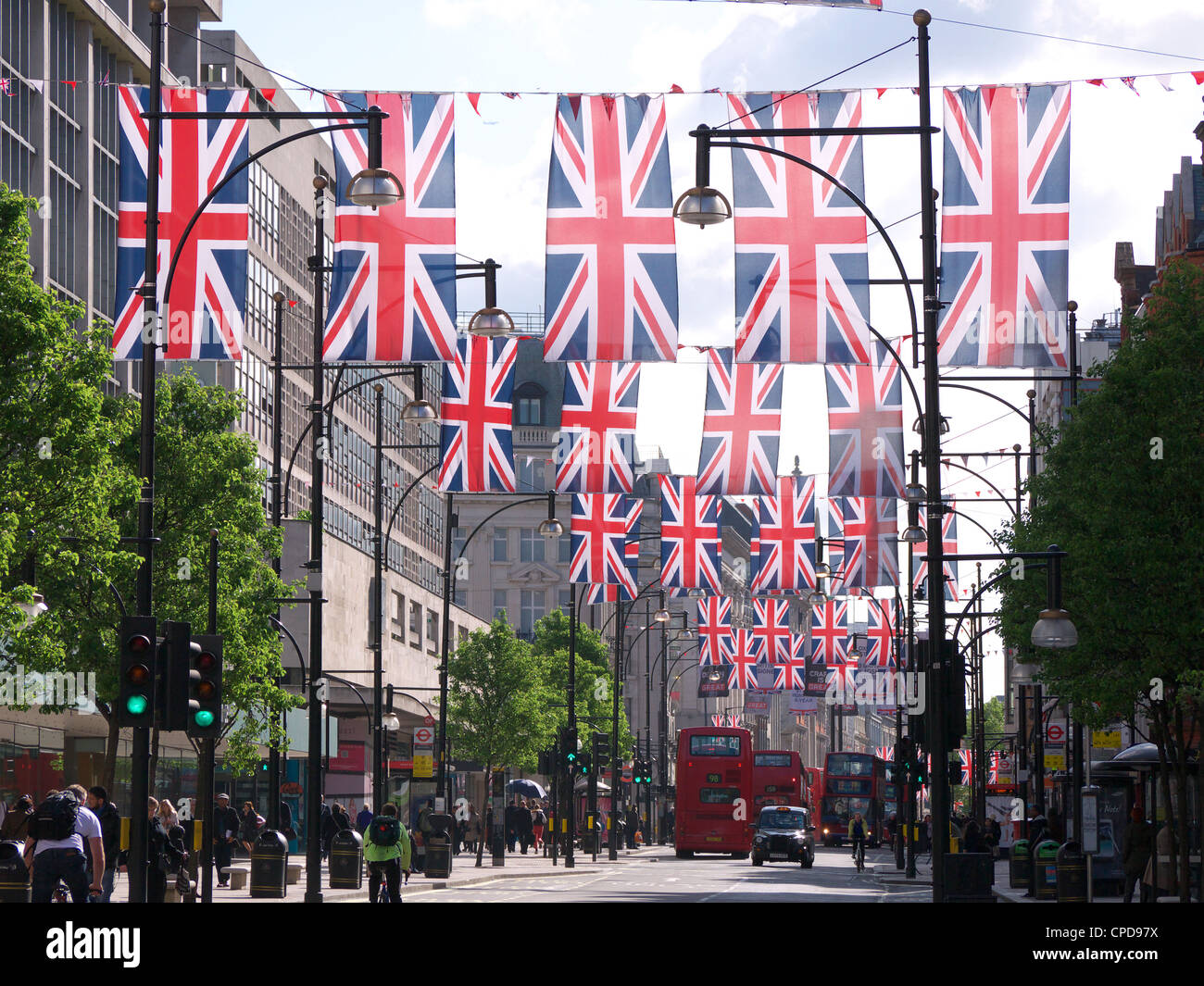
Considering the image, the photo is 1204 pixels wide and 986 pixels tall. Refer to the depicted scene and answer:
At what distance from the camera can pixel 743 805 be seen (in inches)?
2746

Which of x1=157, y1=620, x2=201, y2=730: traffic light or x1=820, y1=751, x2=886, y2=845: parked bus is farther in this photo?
x1=820, y1=751, x2=886, y2=845: parked bus

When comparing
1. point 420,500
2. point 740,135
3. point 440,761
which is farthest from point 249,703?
point 420,500

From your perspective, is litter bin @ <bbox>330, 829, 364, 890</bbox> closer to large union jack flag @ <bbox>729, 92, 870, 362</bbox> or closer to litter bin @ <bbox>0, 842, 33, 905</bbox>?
litter bin @ <bbox>0, 842, 33, 905</bbox>

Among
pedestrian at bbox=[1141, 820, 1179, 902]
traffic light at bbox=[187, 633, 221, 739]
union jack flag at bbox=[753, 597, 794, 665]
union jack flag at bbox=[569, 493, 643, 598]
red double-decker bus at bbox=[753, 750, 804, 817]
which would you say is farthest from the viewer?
red double-decker bus at bbox=[753, 750, 804, 817]

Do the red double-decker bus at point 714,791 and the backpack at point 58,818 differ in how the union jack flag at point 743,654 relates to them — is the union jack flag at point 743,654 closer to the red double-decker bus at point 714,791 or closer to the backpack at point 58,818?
the red double-decker bus at point 714,791

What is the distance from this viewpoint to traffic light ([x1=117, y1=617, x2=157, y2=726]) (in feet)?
66.0

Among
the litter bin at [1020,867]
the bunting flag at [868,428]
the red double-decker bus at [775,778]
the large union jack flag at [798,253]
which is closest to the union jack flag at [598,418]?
the bunting flag at [868,428]

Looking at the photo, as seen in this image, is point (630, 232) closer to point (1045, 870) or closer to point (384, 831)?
point (384, 831)

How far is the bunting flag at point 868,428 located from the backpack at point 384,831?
10.9m

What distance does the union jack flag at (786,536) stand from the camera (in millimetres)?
46469

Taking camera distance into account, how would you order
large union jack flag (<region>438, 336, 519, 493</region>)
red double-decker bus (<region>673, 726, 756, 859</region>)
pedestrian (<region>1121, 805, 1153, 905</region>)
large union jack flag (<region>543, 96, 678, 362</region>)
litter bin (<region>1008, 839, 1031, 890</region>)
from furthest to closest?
red double-decker bus (<region>673, 726, 756, 859</region>)
litter bin (<region>1008, 839, 1031, 890</region>)
large union jack flag (<region>438, 336, 519, 493</region>)
pedestrian (<region>1121, 805, 1153, 905</region>)
large union jack flag (<region>543, 96, 678, 362</region>)

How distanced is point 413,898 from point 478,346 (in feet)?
34.5

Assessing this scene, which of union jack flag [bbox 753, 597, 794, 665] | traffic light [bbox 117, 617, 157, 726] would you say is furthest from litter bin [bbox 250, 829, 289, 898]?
union jack flag [bbox 753, 597, 794, 665]

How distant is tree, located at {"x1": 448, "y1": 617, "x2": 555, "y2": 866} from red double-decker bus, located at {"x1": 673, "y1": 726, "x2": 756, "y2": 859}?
26.7ft
